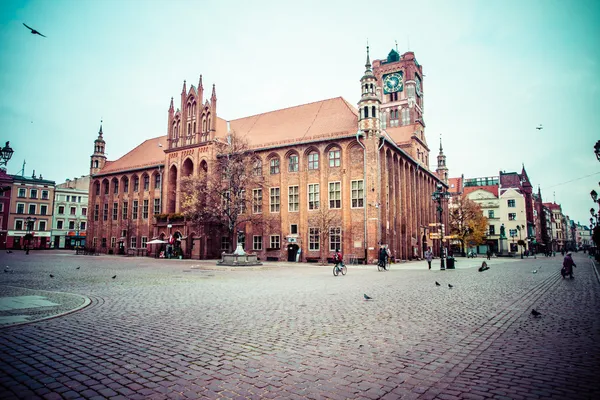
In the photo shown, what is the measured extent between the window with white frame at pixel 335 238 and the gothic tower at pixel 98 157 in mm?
42041

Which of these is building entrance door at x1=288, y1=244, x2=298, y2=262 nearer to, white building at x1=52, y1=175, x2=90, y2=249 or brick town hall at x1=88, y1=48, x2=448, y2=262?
brick town hall at x1=88, y1=48, x2=448, y2=262

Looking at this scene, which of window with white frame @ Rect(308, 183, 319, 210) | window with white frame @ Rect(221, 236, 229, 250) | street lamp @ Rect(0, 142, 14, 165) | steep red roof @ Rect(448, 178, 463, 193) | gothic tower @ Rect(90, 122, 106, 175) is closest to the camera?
street lamp @ Rect(0, 142, 14, 165)

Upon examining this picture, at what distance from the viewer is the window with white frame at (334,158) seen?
3728 centimetres

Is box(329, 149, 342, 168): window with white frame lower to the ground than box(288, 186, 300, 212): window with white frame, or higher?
higher

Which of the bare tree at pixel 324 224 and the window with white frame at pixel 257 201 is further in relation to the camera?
the window with white frame at pixel 257 201

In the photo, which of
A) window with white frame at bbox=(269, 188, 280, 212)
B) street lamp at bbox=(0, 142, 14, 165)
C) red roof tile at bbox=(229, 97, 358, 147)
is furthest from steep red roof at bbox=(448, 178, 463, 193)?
street lamp at bbox=(0, 142, 14, 165)

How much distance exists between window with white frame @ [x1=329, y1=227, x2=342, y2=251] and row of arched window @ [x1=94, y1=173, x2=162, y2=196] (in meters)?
25.7

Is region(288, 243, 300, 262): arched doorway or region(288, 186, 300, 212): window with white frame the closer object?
region(288, 243, 300, 262): arched doorway

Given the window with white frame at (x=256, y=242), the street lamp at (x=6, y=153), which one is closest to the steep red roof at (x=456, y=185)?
the window with white frame at (x=256, y=242)

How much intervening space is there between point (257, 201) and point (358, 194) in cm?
1186

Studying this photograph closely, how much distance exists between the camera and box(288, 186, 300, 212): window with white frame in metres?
39.1

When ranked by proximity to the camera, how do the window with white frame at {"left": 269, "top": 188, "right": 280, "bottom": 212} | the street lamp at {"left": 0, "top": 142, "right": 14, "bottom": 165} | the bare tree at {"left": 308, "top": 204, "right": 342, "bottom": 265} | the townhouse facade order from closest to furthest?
the street lamp at {"left": 0, "top": 142, "right": 14, "bottom": 165}
the bare tree at {"left": 308, "top": 204, "right": 342, "bottom": 265}
the window with white frame at {"left": 269, "top": 188, "right": 280, "bottom": 212}
the townhouse facade

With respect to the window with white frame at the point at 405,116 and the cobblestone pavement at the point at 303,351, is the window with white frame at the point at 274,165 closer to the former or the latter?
the cobblestone pavement at the point at 303,351

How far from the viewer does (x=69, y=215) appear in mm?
76062
